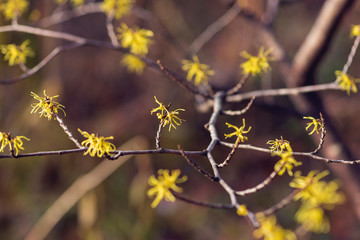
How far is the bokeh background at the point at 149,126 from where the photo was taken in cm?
158

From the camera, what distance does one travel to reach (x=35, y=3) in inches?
76.2

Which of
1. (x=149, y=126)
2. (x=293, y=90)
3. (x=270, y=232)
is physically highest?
(x=149, y=126)

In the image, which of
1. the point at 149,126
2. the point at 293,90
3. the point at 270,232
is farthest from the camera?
the point at 149,126

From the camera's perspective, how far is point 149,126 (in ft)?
6.91

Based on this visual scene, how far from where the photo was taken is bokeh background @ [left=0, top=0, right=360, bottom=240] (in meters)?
1.58

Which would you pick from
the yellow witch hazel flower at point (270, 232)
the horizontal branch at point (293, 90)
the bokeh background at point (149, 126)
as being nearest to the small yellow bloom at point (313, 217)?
the yellow witch hazel flower at point (270, 232)

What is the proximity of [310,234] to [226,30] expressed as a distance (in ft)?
5.25

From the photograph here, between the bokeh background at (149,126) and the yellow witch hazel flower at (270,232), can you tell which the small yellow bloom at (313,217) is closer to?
the yellow witch hazel flower at (270,232)

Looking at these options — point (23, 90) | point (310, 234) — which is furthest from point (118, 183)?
point (310, 234)

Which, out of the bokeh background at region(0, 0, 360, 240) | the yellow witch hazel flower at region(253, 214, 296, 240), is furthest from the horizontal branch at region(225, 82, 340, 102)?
the yellow witch hazel flower at region(253, 214, 296, 240)

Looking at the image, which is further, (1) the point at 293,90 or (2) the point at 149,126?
(2) the point at 149,126

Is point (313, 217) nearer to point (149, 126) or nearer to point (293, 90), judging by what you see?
point (293, 90)

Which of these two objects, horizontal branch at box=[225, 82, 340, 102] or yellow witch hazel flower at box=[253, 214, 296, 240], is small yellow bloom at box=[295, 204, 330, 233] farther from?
horizontal branch at box=[225, 82, 340, 102]

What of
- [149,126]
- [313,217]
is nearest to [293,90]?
[313,217]
